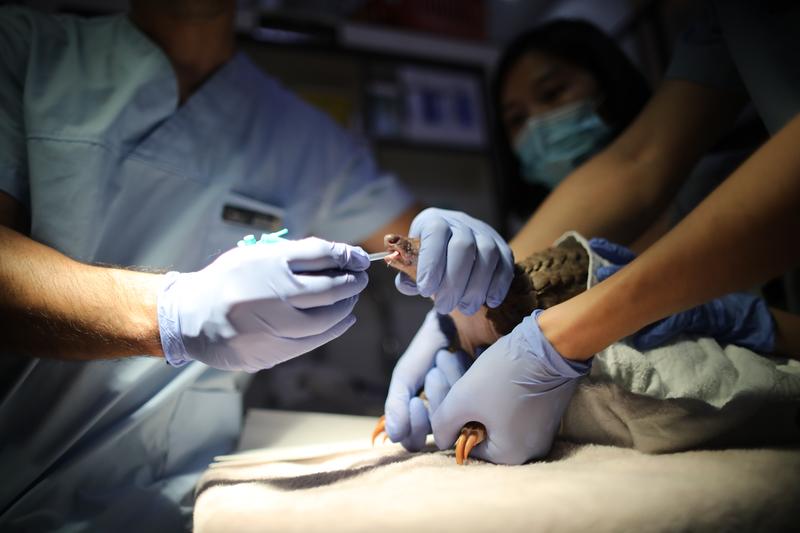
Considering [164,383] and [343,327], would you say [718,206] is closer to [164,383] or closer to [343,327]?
[343,327]

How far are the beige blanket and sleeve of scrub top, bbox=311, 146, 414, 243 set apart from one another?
36.9 inches

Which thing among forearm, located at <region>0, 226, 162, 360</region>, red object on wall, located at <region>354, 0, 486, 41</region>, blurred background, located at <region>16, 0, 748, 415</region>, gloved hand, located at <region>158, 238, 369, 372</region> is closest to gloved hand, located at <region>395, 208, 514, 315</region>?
gloved hand, located at <region>158, 238, 369, 372</region>

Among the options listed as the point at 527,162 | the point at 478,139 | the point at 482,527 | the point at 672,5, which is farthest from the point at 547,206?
the point at 478,139

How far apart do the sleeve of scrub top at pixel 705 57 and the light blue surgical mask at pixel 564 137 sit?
240 mm

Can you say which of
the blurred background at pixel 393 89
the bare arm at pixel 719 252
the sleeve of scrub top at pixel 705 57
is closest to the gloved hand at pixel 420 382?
the bare arm at pixel 719 252

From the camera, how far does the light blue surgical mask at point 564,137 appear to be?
1.43 metres

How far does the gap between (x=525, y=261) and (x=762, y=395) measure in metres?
0.40

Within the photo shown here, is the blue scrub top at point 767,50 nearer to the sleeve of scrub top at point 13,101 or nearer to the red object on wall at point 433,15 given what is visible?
the sleeve of scrub top at point 13,101

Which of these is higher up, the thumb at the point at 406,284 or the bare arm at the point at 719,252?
the bare arm at the point at 719,252

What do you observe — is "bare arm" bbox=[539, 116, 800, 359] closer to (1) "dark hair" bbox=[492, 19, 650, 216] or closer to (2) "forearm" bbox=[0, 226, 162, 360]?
(2) "forearm" bbox=[0, 226, 162, 360]

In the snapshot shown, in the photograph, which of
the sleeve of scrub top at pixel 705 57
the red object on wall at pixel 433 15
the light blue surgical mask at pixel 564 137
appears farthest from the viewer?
the red object on wall at pixel 433 15

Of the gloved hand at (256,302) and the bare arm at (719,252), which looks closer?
the bare arm at (719,252)

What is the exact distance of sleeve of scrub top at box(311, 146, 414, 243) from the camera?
1562mm

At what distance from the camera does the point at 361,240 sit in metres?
1.61
